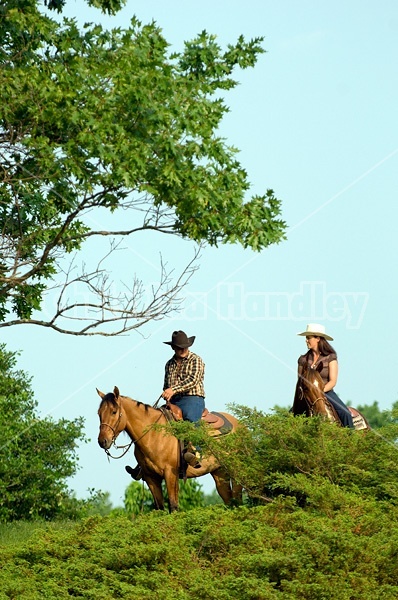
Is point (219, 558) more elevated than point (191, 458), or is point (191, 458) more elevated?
point (191, 458)

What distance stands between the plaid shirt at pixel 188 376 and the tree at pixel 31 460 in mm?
5386

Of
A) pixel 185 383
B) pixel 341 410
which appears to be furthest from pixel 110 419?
pixel 341 410

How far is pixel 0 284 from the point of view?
17891 mm

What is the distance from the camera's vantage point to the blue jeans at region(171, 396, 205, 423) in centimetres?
1584

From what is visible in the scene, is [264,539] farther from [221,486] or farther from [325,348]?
[221,486]

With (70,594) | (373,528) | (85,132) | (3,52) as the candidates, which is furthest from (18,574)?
(3,52)

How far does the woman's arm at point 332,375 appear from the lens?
49.9 ft

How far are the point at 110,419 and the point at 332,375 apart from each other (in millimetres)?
3603

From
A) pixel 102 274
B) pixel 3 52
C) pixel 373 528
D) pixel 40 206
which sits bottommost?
pixel 373 528

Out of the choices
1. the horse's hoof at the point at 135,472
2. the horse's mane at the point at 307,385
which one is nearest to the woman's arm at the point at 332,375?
the horse's mane at the point at 307,385

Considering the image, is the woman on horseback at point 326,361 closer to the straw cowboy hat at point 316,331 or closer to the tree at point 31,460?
the straw cowboy hat at point 316,331

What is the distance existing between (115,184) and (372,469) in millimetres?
5854

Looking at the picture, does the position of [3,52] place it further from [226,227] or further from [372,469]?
[372,469]

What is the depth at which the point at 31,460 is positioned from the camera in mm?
20703
